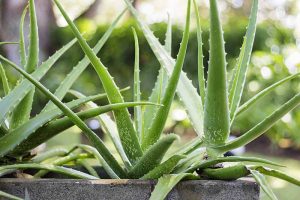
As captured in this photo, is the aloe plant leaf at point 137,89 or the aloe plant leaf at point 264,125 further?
the aloe plant leaf at point 137,89

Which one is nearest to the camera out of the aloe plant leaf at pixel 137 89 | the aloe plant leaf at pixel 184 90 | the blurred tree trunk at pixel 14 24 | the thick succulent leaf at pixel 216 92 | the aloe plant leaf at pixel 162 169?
the thick succulent leaf at pixel 216 92

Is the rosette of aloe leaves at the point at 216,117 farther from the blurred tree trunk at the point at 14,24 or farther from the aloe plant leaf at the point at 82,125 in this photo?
the blurred tree trunk at the point at 14,24

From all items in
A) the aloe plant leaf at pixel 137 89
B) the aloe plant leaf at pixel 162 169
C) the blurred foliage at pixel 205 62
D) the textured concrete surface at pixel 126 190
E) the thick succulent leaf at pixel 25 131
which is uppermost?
the blurred foliage at pixel 205 62

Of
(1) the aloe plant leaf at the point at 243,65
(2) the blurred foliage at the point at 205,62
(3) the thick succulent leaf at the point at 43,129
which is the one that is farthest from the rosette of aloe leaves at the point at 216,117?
(2) the blurred foliage at the point at 205,62

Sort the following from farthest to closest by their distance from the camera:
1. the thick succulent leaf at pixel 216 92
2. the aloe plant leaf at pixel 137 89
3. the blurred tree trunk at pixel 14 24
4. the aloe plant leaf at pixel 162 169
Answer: the blurred tree trunk at pixel 14 24
the aloe plant leaf at pixel 137 89
the aloe plant leaf at pixel 162 169
the thick succulent leaf at pixel 216 92

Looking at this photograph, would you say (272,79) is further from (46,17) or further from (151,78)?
(46,17)

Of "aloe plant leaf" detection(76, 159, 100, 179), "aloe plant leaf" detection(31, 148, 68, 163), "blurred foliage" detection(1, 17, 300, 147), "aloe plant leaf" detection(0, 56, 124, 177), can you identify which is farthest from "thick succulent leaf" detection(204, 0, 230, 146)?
"blurred foliage" detection(1, 17, 300, 147)

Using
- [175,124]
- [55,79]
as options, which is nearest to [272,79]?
[175,124]

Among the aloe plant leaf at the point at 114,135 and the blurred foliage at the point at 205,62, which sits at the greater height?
the blurred foliage at the point at 205,62
